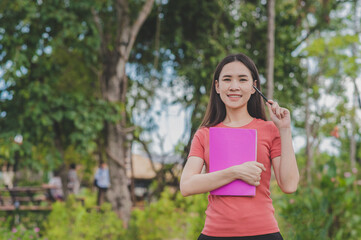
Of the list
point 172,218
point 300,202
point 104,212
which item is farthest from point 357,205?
point 104,212

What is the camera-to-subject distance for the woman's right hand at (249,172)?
62.7 inches

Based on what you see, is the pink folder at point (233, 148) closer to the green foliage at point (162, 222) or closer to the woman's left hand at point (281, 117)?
the woman's left hand at point (281, 117)

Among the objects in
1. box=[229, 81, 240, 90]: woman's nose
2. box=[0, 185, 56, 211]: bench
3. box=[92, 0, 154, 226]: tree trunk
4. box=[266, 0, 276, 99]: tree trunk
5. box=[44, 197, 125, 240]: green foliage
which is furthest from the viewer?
box=[0, 185, 56, 211]: bench

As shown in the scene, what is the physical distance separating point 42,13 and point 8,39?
61 cm

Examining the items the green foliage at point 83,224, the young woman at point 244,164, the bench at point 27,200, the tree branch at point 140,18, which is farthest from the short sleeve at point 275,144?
the bench at point 27,200

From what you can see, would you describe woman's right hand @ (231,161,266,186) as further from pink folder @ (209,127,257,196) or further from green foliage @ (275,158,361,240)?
green foliage @ (275,158,361,240)

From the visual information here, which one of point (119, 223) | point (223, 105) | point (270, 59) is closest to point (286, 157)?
point (223, 105)

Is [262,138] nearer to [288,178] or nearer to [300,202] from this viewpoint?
[288,178]

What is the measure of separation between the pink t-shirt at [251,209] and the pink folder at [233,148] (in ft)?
0.14

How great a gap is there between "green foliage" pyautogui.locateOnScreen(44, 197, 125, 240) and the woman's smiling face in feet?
16.1

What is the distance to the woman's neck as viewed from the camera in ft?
6.11

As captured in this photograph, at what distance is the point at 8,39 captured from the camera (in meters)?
5.95

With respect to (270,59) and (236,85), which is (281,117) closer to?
(236,85)

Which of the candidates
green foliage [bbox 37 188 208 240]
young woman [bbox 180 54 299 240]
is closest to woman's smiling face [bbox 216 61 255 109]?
young woman [bbox 180 54 299 240]
